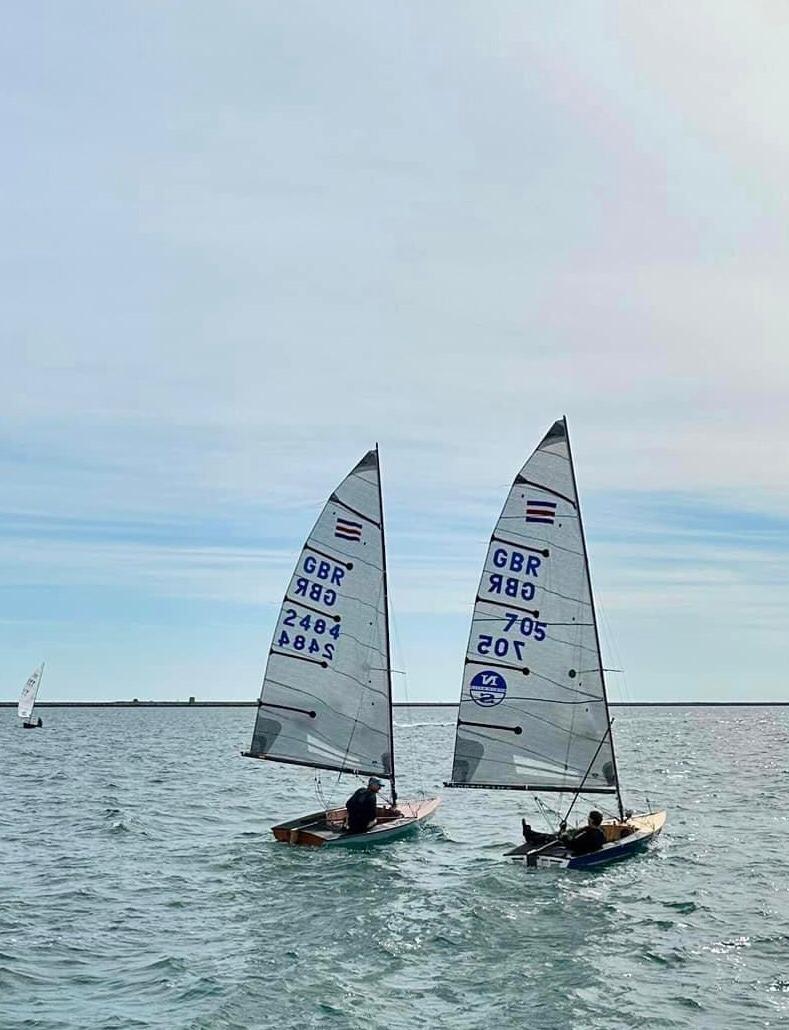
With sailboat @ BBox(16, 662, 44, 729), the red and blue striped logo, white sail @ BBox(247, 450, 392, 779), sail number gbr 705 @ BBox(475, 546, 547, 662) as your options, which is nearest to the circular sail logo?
sail number gbr 705 @ BBox(475, 546, 547, 662)

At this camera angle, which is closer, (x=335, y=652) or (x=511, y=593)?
(x=511, y=593)

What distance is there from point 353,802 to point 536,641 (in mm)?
6987

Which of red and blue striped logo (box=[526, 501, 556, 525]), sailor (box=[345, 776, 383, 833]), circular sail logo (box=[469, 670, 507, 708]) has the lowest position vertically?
sailor (box=[345, 776, 383, 833])

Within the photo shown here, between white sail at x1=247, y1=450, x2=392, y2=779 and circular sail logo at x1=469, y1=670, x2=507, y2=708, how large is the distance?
4.31 m

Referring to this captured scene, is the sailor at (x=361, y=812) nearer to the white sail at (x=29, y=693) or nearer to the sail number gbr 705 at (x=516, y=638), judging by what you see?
the sail number gbr 705 at (x=516, y=638)

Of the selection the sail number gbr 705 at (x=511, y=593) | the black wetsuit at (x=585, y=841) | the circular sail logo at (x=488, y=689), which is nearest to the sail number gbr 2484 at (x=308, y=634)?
the circular sail logo at (x=488, y=689)

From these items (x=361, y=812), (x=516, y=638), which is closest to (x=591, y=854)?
(x=516, y=638)

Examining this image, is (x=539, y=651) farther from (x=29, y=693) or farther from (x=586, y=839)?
(x=29, y=693)

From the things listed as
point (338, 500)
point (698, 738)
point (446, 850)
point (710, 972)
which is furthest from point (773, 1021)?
point (698, 738)

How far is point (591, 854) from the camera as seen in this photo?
2920 centimetres

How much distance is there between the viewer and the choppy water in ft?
61.4

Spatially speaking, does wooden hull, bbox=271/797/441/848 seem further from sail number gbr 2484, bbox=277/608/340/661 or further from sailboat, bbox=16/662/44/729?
sailboat, bbox=16/662/44/729

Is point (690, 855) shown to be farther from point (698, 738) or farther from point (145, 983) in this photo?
point (698, 738)

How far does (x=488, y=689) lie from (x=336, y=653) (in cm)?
583
